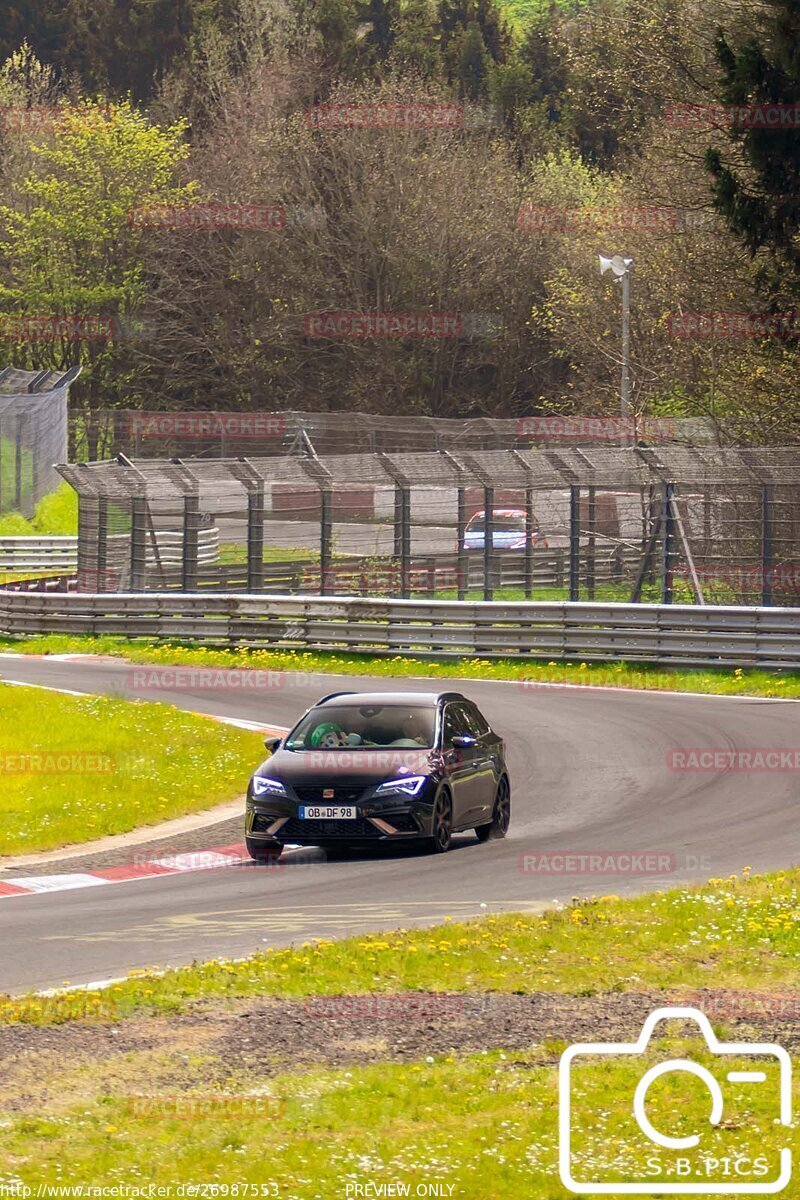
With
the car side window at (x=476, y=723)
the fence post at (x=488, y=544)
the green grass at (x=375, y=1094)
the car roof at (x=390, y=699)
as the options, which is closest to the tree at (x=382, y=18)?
the fence post at (x=488, y=544)

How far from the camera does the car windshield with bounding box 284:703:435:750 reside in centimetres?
1656

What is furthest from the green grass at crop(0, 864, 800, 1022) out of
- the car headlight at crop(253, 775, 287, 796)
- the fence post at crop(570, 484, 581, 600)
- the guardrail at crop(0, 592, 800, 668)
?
the fence post at crop(570, 484, 581, 600)

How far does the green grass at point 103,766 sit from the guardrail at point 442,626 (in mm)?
7622

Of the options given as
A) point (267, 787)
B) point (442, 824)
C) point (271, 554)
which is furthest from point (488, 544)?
point (267, 787)

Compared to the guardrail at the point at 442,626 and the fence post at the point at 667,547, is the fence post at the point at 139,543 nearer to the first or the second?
the guardrail at the point at 442,626

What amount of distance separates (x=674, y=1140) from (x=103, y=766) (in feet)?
48.3

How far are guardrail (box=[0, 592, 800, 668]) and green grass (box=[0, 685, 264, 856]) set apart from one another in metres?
7.62

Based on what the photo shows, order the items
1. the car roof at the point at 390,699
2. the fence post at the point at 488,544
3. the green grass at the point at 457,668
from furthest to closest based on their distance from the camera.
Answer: the fence post at the point at 488,544
the green grass at the point at 457,668
the car roof at the point at 390,699

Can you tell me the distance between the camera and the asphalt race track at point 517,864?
1216cm

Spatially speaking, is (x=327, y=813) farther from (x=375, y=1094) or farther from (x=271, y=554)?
(x=271, y=554)

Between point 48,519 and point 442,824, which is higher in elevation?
point 442,824

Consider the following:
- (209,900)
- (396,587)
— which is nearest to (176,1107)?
(209,900)

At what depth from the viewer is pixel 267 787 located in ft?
52.5

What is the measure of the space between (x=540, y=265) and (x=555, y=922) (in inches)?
2479
